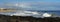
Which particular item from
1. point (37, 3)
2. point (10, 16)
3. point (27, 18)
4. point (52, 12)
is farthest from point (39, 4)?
point (10, 16)

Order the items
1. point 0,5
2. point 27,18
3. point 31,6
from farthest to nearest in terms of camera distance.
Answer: point 31,6
point 0,5
point 27,18

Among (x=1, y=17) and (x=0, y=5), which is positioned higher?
(x=0, y=5)

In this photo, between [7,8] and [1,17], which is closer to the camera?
[1,17]

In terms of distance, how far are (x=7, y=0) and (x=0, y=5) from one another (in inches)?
5.2

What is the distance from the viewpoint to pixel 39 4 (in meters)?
1.43

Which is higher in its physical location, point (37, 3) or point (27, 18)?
point (37, 3)

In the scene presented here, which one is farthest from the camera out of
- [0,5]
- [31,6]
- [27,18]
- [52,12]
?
[31,6]

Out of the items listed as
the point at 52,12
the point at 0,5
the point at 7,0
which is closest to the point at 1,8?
the point at 0,5

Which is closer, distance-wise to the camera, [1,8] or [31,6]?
[1,8]

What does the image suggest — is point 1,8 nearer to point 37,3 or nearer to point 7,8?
point 7,8

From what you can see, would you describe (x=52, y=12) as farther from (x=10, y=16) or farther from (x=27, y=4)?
(x=10, y=16)

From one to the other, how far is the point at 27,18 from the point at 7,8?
0.39 meters

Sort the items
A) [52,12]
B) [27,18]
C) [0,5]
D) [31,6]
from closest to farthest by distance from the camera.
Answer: [27,18] < [52,12] < [0,5] < [31,6]

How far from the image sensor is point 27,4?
1.40 metres
